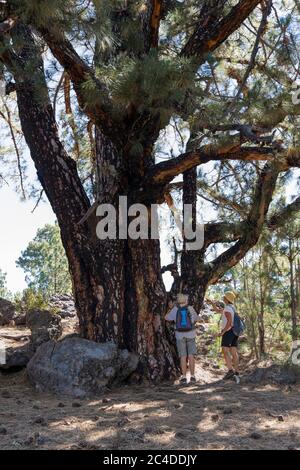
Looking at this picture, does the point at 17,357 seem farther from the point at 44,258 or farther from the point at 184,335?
the point at 44,258

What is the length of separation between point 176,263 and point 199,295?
52 centimetres

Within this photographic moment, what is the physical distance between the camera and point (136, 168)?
6.49m

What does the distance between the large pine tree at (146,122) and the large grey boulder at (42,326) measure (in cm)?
80

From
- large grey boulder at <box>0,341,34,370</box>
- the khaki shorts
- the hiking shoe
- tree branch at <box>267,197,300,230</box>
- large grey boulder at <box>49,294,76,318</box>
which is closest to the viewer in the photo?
the khaki shorts

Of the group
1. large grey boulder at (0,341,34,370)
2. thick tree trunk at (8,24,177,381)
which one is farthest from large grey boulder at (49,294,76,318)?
thick tree trunk at (8,24,177,381)

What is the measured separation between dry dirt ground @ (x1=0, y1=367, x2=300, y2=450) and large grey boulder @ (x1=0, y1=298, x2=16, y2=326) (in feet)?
10.9

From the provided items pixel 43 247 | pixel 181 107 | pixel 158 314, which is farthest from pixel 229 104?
pixel 43 247

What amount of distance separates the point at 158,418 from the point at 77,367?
5.08ft

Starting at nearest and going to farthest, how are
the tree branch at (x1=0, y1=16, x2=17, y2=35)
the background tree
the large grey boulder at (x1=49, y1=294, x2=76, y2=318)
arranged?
the tree branch at (x1=0, y1=16, x2=17, y2=35) < the large grey boulder at (x1=49, y1=294, x2=76, y2=318) < the background tree

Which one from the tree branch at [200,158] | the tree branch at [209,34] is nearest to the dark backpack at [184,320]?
the tree branch at [200,158]

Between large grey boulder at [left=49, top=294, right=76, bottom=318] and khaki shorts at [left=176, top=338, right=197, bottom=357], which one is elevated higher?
large grey boulder at [left=49, top=294, right=76, bottom=318]

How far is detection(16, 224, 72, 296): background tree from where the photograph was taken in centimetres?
3030

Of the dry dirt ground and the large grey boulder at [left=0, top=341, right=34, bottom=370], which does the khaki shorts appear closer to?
the dry dirt ground
